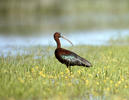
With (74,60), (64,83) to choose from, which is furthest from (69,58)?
(64,83)

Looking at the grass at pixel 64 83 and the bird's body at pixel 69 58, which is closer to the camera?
the grass at pixel 64 83

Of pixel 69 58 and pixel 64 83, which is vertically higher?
pixel 69 58

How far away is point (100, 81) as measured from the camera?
7844 mm

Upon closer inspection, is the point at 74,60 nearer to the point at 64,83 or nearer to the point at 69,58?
the point at 69,58

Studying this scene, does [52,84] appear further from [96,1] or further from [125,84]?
[96,1]

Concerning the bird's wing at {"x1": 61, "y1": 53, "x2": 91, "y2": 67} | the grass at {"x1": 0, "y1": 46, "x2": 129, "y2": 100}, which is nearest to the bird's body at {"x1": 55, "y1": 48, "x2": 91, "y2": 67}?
the bird's wing at {"x1": 61, "y1": 53, "x2": 91, "y2": 67}

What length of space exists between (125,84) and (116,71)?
1.39m

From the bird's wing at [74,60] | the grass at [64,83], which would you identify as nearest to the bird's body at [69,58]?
the bird's wing at [74,60]

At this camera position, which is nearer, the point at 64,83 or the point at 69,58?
the point at 64,83

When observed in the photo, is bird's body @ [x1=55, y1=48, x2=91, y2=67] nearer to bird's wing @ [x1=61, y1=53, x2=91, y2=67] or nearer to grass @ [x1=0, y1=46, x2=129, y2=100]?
bird's wing @ [x1=61, y1=53, x2=91, y2=67]

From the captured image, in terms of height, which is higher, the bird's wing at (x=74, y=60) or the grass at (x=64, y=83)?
the bird's wing at (x=74, y=60)

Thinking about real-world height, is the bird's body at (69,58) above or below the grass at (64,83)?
above

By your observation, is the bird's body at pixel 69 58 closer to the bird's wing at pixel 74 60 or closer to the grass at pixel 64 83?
the bird's wing at pixel 74 60

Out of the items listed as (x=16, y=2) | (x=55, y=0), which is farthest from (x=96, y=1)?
(x=16, y=2)
